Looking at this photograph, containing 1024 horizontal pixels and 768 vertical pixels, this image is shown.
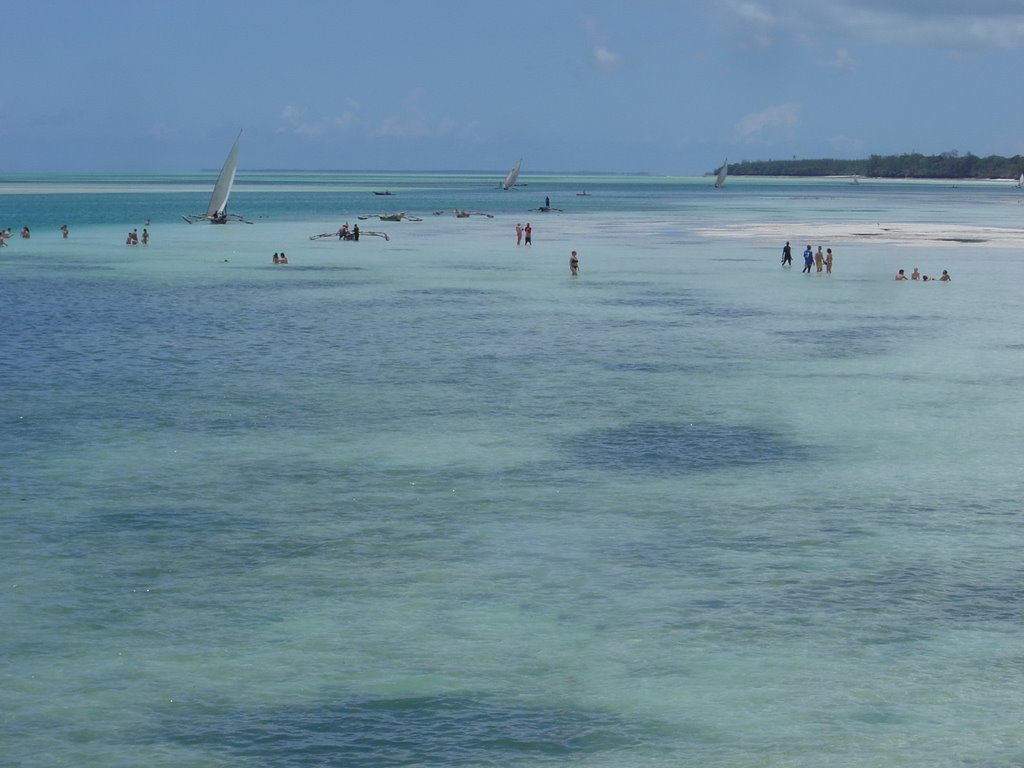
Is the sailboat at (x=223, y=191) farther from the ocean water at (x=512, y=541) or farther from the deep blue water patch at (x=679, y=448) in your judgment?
the deep blue water patch at (x=679, y=448)

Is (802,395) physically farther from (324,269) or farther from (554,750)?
(324,269)

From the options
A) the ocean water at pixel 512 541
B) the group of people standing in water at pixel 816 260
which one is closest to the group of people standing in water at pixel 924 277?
the group of people standing in water at pixel 816 260

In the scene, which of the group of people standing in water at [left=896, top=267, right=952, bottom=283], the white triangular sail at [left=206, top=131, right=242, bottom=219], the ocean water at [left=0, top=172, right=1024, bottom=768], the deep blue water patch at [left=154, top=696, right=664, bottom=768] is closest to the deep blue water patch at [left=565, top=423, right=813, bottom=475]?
the ocean water at [left=0, top=172, right=1024, bottom=768]

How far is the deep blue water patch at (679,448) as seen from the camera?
26469 mm

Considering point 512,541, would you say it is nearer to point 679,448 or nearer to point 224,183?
point 679,448

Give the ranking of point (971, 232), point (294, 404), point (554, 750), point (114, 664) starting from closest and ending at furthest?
1. point (554, 750)
2. point (114, 664)
3. point (294, 404)
4. point (971, 232)

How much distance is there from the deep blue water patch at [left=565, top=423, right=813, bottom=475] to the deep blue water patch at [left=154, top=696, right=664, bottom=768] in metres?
11.2

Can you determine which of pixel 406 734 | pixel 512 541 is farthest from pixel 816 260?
pixel 406 734

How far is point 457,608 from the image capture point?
61.0 ft

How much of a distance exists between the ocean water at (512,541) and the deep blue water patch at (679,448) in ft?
0.37

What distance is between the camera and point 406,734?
14.8 meters

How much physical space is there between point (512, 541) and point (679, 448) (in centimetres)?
712

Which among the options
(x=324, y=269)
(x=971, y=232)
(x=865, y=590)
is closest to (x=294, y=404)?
(x=865, y=590)

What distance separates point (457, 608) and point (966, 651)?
6.63 m
